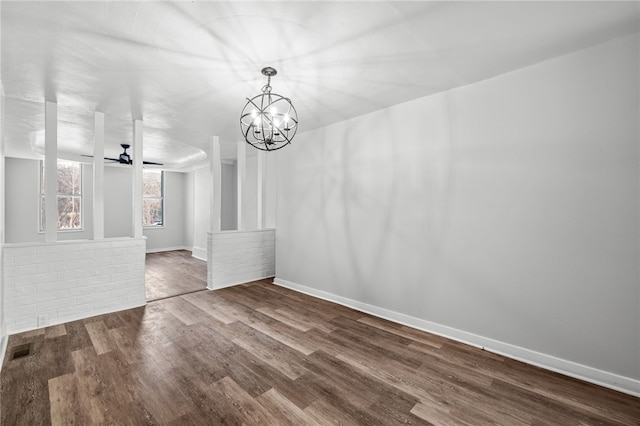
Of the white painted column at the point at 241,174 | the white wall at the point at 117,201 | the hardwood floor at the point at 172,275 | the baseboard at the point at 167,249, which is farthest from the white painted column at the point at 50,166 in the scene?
the baseboard at the point at 167,249

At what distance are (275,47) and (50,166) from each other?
10.0 ft

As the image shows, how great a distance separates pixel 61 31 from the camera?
6.40 ft

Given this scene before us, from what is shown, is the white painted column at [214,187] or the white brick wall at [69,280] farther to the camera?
the white painted column at [214,187]

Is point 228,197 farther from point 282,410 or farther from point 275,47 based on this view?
point 282,410

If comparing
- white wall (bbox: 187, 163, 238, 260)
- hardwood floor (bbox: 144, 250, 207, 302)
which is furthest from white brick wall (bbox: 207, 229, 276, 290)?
white wall (bbox: 187, 163, 238, 260)

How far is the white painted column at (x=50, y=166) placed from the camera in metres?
3.20

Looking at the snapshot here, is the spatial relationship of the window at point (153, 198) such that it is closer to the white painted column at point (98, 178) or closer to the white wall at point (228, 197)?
the white wall at point (228, 197)

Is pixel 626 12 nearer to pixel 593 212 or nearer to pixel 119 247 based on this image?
pixel 593 212

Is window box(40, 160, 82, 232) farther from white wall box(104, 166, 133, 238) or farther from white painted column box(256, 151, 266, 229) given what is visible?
white painted column box(256, 151, 266, 229)

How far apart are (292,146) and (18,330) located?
3996 millimetres

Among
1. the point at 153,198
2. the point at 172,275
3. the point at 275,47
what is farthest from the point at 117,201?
the point at 275,47

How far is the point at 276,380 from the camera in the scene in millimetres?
2172

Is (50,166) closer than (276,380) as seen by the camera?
No

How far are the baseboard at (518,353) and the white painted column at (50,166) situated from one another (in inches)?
146
